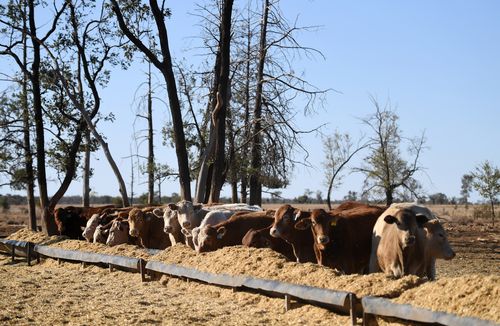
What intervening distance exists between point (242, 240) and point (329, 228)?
2.67 metres

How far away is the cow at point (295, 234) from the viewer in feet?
53.0

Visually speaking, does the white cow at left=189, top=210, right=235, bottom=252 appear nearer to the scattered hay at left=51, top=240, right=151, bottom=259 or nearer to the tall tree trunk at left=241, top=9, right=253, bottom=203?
the scattered hay at left=51, top=240, right=151, bottom=259

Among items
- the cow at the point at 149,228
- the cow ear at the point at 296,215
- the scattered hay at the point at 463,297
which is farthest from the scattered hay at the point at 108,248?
the scattered hay at the point at 463,297

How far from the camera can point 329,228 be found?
1538cm

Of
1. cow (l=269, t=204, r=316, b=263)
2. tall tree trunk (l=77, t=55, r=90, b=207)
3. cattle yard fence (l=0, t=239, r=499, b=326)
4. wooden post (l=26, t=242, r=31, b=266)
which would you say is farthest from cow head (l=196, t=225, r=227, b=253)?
tall tree trunk (l=77, t=55, r=90, b=207)

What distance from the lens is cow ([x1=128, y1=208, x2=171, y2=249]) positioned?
22.4m

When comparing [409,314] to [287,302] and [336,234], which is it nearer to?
[287,302]

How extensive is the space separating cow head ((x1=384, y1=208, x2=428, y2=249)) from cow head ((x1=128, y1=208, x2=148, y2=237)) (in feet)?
31.0

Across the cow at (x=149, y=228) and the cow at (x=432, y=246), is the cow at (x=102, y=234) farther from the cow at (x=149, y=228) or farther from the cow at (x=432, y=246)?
the cow at (x=432, y=246)

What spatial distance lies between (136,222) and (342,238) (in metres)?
8.28

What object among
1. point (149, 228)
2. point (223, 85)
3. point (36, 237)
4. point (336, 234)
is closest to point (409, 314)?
point (336, 234)

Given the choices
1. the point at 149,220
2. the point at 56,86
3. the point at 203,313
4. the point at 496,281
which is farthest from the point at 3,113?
the point at 496,281

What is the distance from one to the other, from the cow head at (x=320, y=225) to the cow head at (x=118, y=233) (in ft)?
28.6

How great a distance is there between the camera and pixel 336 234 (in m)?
15.5
